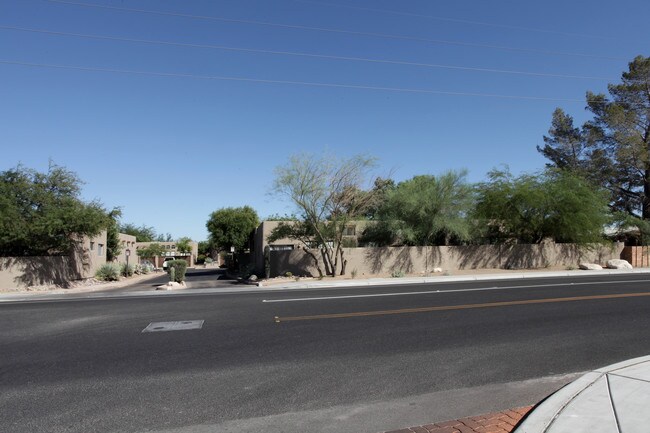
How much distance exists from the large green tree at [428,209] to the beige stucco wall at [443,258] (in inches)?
45.1

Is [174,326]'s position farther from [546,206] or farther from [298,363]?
[546,206]

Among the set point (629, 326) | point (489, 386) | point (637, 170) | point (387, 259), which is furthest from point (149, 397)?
point (637, 170)

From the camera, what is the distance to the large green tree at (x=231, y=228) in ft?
211

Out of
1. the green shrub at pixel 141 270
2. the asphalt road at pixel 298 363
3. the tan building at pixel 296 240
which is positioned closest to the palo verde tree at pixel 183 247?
the green shrub at pixel 141 270

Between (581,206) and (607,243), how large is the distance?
210 inches

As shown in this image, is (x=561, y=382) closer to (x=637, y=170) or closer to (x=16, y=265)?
(x=16, y=265)

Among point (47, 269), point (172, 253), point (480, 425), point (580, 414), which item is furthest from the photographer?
point (172, 253)

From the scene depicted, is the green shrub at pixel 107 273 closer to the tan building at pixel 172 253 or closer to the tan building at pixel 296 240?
the tan building at pixel 296 240

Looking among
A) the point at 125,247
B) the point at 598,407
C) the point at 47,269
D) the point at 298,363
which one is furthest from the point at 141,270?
the point at 598,407

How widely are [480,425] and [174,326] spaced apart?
725 cm

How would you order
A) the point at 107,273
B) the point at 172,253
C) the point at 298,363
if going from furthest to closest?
1. the point at 172,253
2. the point at 107,273
3. the point at 298,363

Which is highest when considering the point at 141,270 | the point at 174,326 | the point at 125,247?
the point at 125,247

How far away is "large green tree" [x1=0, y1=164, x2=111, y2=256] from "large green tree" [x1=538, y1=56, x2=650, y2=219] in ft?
122

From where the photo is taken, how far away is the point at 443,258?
99.9ft
